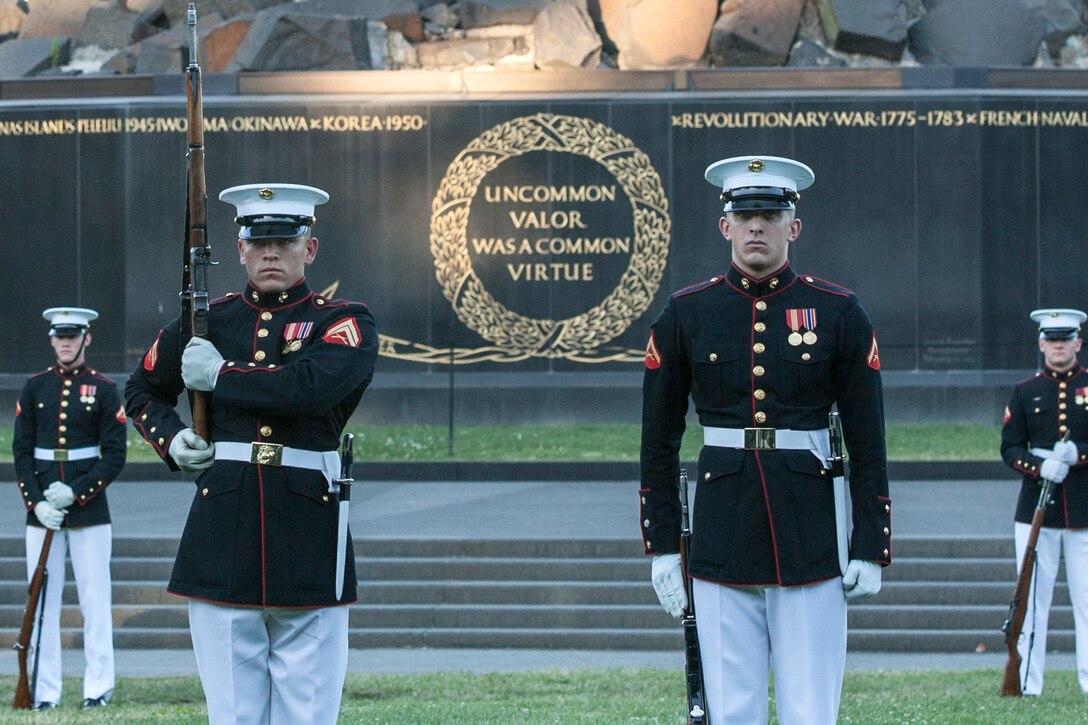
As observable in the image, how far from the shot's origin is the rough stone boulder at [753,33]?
19594 millimetres

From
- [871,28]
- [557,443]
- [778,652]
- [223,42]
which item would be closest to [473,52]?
[223,42]

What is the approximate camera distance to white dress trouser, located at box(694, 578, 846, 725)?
431 cm

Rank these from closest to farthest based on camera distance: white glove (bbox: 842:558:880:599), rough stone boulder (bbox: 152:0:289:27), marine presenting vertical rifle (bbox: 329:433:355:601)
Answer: white glove (bbox: 842:558:880:599) < marine presenting vertical rifle (bbox: 329:433:355:601) < rough stone boulder (bbox: 152:0:289:27)

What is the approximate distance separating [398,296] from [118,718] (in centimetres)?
1178

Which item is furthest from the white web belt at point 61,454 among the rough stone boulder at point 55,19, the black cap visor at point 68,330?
the rough stone boulder at point 55,19

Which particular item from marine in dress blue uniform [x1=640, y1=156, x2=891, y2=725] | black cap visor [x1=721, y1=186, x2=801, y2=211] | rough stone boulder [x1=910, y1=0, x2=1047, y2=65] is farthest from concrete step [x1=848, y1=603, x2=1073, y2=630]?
rough stone boulder [x1=910, y1=0, x2=1047, y2=65]

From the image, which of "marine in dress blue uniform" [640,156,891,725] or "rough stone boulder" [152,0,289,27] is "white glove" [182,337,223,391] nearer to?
"marine in dress blue uniform" [640,156,891,725]

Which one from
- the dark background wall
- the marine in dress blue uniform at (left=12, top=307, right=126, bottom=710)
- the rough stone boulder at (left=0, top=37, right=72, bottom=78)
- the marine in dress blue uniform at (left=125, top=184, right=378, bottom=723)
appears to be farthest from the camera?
the rough stone boulder at (left=0, top=37, right=72, bottom=78)

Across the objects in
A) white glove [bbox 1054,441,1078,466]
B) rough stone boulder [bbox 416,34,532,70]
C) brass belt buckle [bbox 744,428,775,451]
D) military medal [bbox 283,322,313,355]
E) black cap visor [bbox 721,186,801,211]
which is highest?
rough stone boulder [bbox 416,34,532,70]

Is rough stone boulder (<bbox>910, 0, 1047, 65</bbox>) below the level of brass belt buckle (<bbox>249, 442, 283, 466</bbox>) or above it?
above

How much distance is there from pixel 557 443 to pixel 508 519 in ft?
13.1

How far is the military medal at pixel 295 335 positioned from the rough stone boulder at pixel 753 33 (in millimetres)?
15712

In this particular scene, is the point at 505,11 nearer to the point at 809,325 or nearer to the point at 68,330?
the point at 68,330

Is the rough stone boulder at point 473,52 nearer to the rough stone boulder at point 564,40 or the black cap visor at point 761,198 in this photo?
the rough stone boulder at point 564,40
